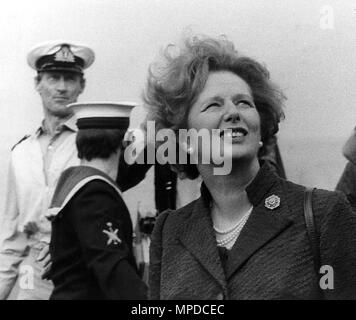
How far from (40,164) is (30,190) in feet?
0.30

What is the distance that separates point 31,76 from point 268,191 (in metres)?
0.93

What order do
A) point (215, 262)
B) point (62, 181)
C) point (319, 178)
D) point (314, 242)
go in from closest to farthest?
point (314, 242)
point (215, 262)
point (319, 178)
point (62, 181)

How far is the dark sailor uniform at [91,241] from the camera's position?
2.07 metres

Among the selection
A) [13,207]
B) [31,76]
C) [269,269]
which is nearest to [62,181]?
[13,207]

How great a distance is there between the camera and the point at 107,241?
2.10 m

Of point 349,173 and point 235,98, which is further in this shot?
point 349,173

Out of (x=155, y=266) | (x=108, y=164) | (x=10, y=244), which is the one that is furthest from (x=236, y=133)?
(x=10, y=244)

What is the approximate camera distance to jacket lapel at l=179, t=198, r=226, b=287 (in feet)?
5.72

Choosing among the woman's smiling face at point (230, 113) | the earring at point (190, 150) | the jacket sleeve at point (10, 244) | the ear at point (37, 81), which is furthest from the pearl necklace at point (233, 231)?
the ear at point (37, 81)

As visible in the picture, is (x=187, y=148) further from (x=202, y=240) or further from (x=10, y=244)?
(x=10, y=244)

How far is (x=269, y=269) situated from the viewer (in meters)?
1.67

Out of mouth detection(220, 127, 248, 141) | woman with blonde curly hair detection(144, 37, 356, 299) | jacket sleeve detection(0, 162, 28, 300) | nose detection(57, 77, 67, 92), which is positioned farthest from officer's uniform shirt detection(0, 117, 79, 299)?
mouth detection(220, 127, 248, 141)

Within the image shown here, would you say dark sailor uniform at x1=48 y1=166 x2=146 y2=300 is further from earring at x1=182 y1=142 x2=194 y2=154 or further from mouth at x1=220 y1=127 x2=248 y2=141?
mouth at x1=220 y1=127 x2=248 y2=141
